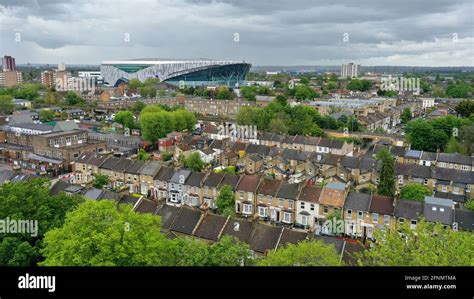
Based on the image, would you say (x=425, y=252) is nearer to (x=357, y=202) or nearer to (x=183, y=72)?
A: (x=357, y=202)

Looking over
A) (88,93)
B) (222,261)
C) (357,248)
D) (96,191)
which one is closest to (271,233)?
(357,248)

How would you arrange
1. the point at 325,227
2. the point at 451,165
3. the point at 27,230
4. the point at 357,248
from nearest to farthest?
the point at 27,230 < the point at 357,248 < the point at 325,227 < the point at 451,165

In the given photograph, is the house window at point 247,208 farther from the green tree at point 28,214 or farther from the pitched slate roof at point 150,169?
the green tree at point 28,214

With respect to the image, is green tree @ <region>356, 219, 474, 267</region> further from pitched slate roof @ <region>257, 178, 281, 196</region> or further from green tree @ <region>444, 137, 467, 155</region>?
green tree @ <region>444, 137, 467, 155</region>

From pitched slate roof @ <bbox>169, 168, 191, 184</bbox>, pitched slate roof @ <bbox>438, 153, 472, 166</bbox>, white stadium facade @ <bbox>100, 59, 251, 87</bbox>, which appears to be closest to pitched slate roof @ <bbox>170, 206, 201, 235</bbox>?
pitched slate roof @ <bbox>169, 168, 191, 184</bbox>
